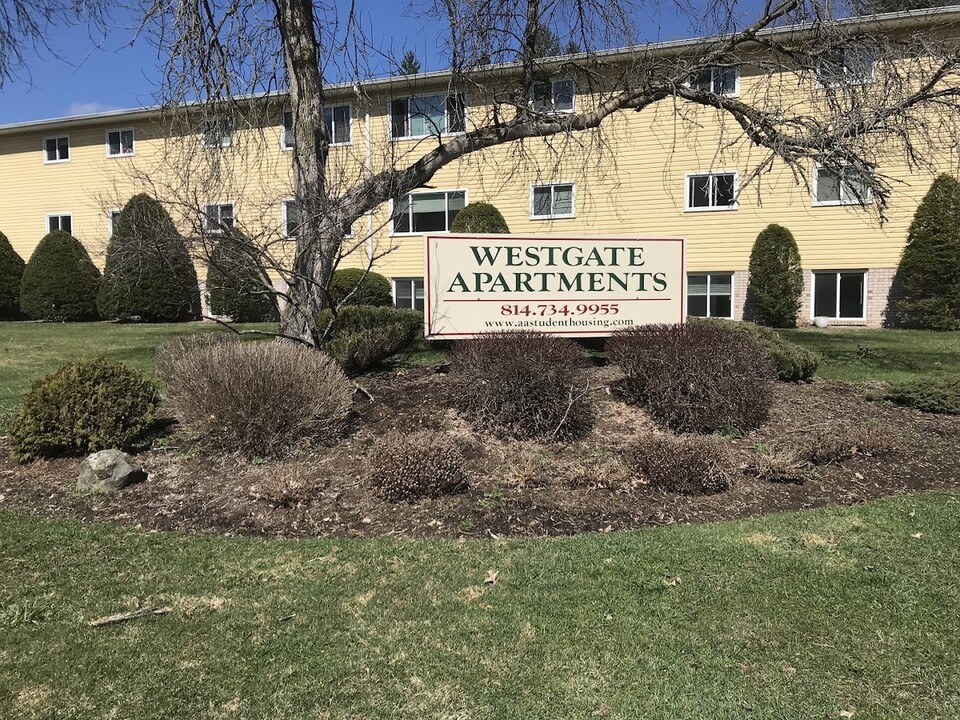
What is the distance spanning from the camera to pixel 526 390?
6.24m

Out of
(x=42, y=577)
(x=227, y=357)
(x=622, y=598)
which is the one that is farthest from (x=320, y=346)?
(x=622, y=598)

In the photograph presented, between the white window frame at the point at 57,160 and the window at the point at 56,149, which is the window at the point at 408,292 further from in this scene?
the window at the point at 56,149

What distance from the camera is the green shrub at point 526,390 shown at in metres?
6.24

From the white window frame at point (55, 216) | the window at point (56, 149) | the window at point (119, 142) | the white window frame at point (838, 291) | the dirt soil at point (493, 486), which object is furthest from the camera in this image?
the white window frame at point (55, 216)

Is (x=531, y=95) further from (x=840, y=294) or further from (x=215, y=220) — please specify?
(x=840, y=294)

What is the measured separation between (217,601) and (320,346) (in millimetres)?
4894

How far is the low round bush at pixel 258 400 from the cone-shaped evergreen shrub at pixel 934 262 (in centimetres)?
1618

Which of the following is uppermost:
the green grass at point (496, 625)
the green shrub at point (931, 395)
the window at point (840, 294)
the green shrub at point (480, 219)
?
the green shrub at point (480, 219)

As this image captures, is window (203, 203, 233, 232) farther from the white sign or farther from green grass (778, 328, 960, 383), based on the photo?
green grass (778, 328, 960, 383)

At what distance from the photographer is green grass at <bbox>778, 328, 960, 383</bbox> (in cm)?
1002

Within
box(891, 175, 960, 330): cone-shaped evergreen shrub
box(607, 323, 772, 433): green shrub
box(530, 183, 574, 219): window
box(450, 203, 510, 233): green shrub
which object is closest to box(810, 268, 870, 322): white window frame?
box(891, 175, 960, 330): cone-shaped evergreen shrub

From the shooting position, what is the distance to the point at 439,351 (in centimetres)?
1084

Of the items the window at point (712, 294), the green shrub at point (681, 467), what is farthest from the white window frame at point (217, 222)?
the window at point (712, 294)

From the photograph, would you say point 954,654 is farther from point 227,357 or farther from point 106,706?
point 227,357
